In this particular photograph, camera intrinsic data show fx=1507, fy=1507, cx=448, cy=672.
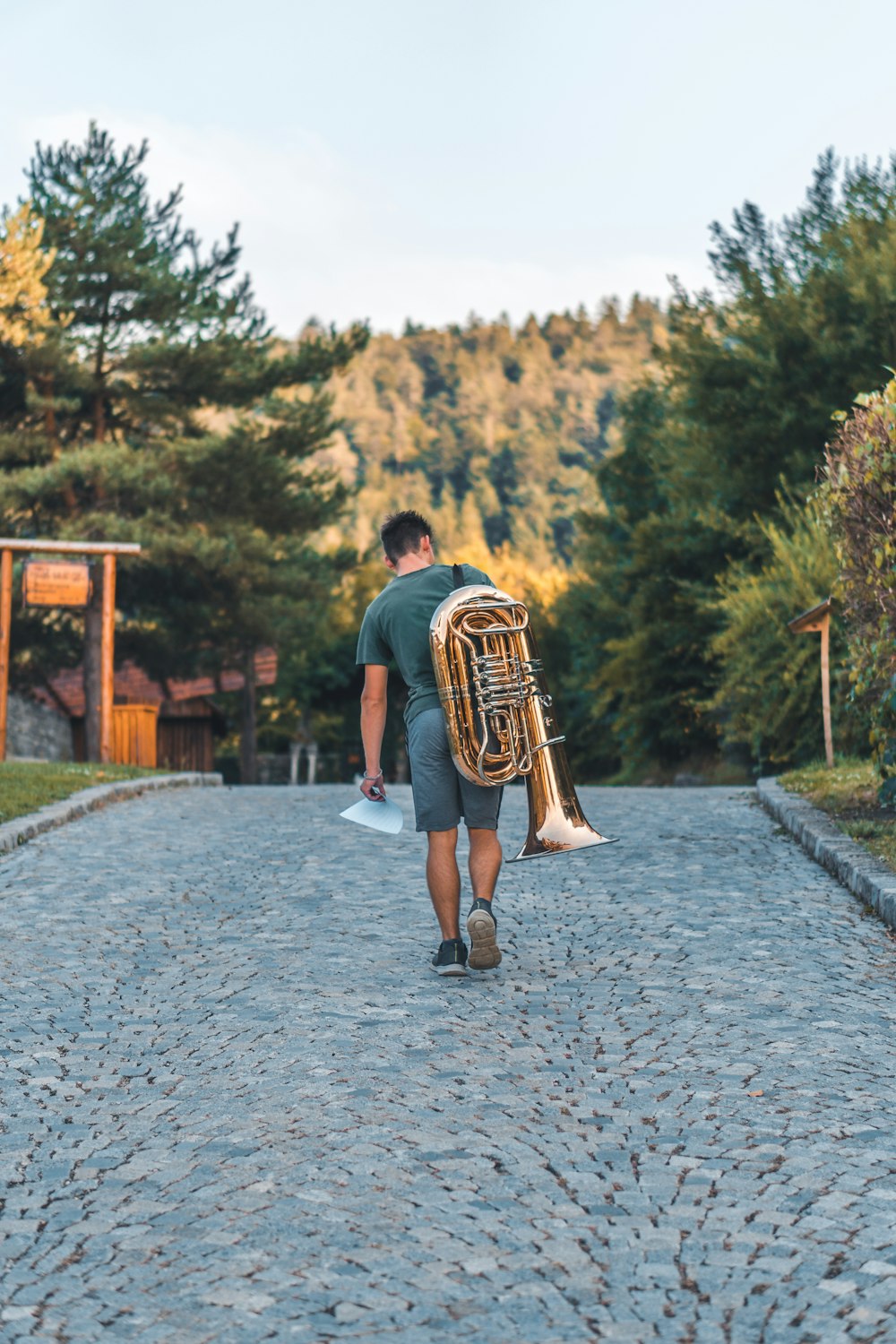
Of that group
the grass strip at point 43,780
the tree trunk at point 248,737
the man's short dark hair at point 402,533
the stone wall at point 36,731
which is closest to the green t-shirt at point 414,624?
the man's short dark hair at point 402,533

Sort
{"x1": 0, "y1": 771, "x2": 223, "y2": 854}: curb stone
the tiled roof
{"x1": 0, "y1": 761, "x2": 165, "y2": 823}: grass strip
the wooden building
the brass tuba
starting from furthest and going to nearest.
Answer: the wooden building → the tiled roof → {"x1": 0, "y1": 761, "x2": 165, "y2": 823}: grass strip → {"x1": 0, "y1": 771, "x2": 223, "y2": 854}: curb stone → the brass tuba

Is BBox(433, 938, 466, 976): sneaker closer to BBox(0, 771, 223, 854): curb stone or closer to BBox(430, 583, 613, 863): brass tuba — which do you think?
BBox(430, 583, 613, 863): brass tuba

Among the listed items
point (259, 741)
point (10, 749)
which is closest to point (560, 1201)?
point (10, 749)

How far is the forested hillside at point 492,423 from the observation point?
11256 centimetres

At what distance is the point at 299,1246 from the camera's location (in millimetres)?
3354

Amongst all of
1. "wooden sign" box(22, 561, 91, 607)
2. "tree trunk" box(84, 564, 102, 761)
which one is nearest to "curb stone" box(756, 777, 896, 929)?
"wooden sign" box(22, 561, 91, 607)

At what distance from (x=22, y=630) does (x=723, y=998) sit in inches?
924

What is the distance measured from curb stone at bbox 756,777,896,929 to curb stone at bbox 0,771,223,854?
5.32 meters

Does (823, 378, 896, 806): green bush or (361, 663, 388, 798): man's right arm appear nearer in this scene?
(361, 663, 388, 798): man's right arm

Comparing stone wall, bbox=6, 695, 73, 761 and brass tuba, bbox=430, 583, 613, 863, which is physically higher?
stone wall, bbox=6, 695, 73, 761

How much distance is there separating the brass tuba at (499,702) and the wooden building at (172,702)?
18.0m

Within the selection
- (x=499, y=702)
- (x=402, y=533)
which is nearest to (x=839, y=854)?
(x=499, y=702)

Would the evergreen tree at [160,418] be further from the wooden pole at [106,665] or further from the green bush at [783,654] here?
the green bush at [783,654]

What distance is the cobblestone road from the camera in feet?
10.2
